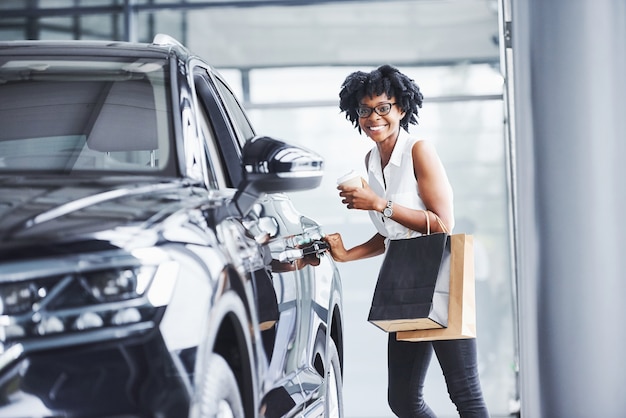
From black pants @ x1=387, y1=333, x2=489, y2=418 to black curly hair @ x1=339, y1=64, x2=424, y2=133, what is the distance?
3.12 ft

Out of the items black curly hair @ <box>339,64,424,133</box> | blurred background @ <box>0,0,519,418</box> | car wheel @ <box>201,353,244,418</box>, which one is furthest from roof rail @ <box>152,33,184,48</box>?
blurred background @ <box>0,0,519,418</box>

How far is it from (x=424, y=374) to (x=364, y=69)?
20.1 ft

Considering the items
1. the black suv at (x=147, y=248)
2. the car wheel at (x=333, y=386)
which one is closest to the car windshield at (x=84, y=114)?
the black suv at (x=147, y=248)

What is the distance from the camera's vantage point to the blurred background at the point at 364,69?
1008 centimetres

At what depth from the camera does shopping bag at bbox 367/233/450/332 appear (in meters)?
4.12

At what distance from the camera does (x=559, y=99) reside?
688cm

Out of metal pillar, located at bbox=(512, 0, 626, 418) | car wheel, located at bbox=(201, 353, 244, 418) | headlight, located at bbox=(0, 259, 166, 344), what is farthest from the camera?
metal pillar, located at bbox=(512, 0, 626, 418)

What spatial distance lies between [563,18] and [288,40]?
3994 millimetres

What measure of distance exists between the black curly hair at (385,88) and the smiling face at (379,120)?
0.07ft

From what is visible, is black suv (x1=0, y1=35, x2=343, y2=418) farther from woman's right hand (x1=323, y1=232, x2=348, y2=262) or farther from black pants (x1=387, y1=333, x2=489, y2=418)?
black pants (x1=387, y1=333, x2=489, y2=418)

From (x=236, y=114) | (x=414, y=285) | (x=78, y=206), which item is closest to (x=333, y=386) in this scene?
(x=414, y=285)

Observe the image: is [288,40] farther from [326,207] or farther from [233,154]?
[233,154]

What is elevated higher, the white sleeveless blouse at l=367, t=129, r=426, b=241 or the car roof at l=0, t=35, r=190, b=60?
the car roof at l=0, t=35, r=190, b=60

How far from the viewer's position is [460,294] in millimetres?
4098
